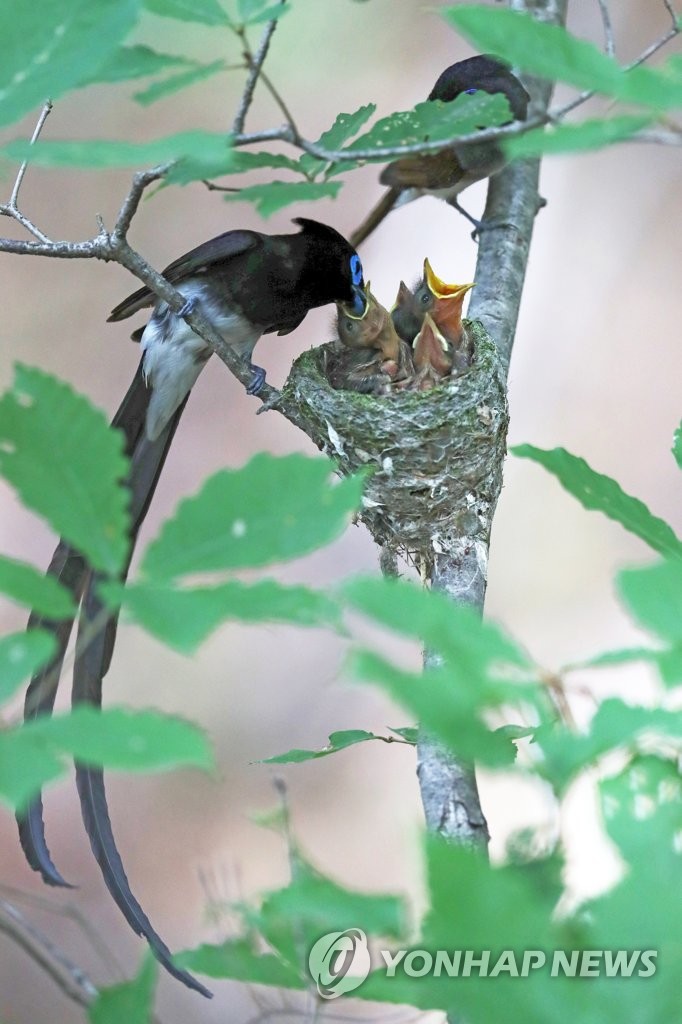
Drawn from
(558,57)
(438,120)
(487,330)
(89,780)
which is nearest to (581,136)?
(558,57)

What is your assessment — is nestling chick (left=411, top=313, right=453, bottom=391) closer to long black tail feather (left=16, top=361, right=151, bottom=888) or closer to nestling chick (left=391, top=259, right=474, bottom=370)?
nestling chick (left=391, top=259, right=474, bottom=370)

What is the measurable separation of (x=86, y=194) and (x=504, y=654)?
12.1 feet

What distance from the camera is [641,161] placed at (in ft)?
12.7

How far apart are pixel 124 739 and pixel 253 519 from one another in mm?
147

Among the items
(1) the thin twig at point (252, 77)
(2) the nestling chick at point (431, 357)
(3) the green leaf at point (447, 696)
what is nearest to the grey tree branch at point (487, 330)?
(2) the nestling chick at point (431, 357)

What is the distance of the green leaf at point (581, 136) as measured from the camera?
528 millimetres

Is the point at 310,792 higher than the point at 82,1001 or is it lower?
higher

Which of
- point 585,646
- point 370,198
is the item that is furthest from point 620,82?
point 370,198

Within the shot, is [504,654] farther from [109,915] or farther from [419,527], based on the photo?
[109,915]

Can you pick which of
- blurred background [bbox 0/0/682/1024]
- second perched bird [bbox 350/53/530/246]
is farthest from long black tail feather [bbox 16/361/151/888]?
blurred background [bbox 0/0/682/1024]

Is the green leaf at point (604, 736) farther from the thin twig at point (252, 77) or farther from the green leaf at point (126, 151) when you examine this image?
the thin twig at point (252, 77)

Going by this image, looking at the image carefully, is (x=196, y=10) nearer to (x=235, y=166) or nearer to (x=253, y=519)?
(x=235, y=166)

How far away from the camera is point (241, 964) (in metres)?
0.65

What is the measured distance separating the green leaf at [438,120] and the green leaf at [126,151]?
13.8 inches
